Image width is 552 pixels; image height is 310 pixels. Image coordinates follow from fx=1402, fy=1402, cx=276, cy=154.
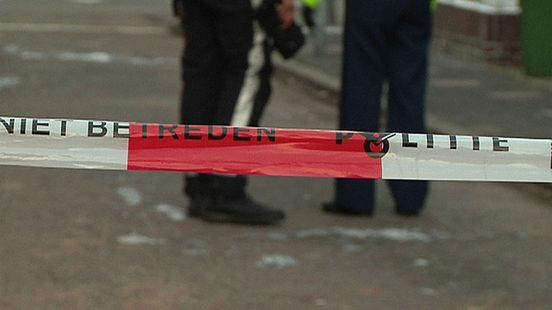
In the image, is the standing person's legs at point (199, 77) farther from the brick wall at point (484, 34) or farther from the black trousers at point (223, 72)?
the brick wall at point (484, 34)

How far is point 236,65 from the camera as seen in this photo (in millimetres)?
7641

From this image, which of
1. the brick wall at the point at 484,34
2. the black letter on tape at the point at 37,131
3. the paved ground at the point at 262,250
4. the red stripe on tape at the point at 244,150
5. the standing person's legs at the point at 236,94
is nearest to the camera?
the black letter on tape at the point at 37,131

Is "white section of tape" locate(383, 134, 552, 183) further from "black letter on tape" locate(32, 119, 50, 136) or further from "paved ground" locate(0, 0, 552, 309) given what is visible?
"paved ground" locate(0, 0, 552, 309)

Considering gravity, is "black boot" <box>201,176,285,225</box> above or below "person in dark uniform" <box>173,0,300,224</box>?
below

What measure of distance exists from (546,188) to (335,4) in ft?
40.6

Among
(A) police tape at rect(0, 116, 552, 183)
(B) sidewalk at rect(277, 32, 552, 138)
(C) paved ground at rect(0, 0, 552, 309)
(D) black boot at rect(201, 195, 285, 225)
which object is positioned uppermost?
(A) police tape at rect(0, 116, 552, 183)

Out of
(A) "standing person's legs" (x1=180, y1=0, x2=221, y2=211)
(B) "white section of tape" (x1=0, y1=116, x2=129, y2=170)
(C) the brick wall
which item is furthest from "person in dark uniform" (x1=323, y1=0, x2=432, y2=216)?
(C) the brick wall

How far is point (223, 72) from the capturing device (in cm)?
778

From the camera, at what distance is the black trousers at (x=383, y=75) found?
775cm

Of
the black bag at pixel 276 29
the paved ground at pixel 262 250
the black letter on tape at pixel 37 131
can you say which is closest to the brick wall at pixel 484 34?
the paved ground at pixel 262 250

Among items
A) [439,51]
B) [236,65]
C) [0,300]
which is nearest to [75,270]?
[0,300]

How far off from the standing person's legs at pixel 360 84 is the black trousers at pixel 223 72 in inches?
18.6

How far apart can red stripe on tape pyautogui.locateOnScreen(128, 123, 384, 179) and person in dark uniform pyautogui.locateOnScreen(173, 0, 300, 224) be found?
109 inches

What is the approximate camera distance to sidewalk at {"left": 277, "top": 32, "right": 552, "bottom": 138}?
1112 centimetres
